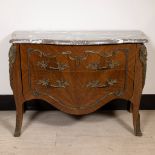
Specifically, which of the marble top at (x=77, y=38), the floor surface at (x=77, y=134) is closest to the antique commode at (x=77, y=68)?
the marble top at (x=77, y=38)

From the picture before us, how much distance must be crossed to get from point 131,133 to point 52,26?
1049mm

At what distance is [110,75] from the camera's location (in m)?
1.98

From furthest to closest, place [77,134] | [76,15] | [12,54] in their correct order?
[76,15], [77,134], [12,54]


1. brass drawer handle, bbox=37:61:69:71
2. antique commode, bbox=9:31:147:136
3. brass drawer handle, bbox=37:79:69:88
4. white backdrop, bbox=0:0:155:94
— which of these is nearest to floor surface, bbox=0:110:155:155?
antique commode, bbox=9:31:147:136

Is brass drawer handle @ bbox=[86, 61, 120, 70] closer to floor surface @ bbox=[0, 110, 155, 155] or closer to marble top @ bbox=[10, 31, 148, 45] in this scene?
marble top @ bbox=[10, 31, 148, 45]

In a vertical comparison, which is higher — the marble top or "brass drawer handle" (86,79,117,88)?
the marble top

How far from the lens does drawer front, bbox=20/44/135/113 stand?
1916 millimetres

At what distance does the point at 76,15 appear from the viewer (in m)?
2.27

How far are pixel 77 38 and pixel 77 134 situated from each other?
736 mm

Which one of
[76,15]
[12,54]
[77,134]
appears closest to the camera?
[12,54]

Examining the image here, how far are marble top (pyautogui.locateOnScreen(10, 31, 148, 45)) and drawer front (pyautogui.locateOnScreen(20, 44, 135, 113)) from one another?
1.6 inches

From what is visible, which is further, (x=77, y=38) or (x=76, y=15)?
(x=76, y=15)

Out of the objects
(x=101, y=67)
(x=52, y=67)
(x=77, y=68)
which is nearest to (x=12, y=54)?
(x=52, y=67)

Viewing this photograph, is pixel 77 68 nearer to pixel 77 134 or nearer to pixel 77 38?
pixel 77 38
